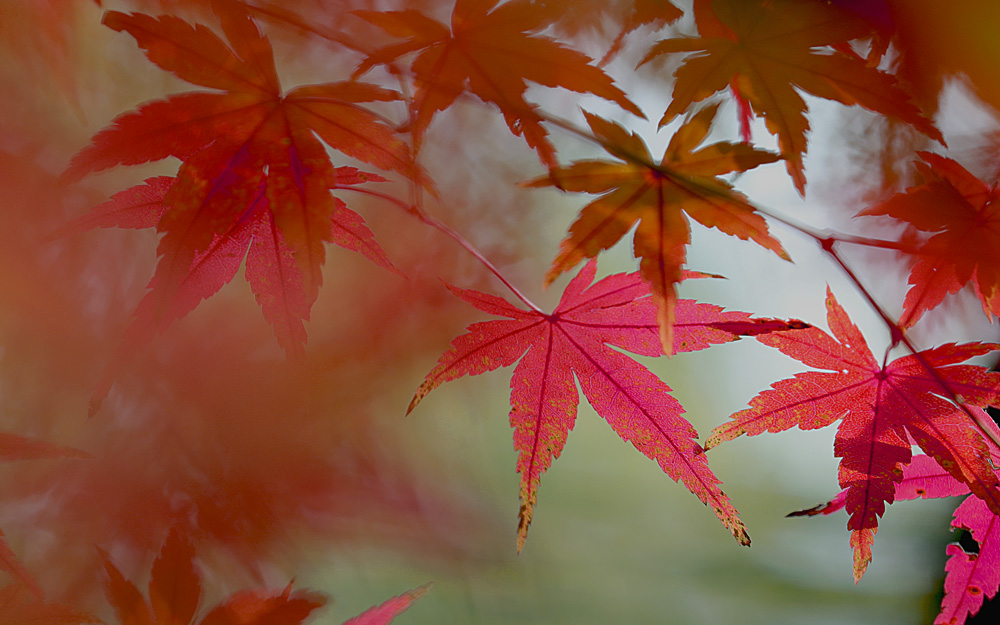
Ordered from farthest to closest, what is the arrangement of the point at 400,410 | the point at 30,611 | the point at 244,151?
the point at 400,410, the point at 30,611, the point at 244,151

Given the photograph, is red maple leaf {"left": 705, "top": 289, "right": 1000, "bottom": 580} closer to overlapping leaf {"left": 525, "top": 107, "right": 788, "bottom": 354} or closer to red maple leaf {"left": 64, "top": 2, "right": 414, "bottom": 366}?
overlapping leaf {"left": 525, "top": 107, "right": 788, "bottom": 354}

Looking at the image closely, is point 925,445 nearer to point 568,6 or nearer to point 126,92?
point 568,6

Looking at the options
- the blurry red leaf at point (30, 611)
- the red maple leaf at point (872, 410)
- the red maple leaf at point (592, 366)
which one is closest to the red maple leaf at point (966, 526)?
the red maple leaf at point (872, 410)

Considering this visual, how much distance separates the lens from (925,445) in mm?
365

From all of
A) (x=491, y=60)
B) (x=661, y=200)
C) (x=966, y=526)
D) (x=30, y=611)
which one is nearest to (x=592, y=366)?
(x=661, y=200)

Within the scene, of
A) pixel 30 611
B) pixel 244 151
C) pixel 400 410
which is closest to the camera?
pixel 244 151

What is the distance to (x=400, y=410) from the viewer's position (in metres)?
1.00

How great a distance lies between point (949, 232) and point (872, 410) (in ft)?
Answer: 0.61

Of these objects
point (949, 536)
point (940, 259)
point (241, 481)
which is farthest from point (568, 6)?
point (949, 536)

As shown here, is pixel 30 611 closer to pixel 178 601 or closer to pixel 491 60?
pixel 178 601

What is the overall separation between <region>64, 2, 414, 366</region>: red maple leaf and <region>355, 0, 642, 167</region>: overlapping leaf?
41mm

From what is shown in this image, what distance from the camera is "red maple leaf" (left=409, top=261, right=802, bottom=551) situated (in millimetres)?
363

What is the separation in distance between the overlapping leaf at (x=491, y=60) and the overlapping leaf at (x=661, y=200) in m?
0.04

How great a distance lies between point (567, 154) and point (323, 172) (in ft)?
2.17
